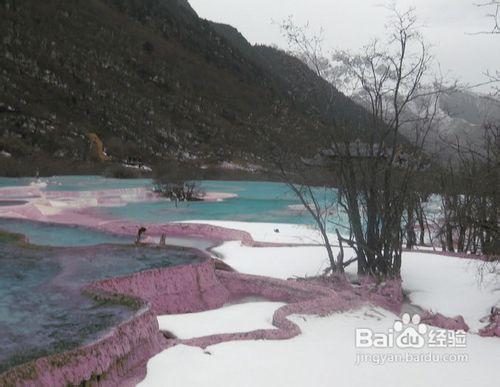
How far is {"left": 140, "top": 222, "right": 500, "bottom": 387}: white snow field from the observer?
452 cm

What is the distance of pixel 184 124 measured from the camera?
47.2 metres

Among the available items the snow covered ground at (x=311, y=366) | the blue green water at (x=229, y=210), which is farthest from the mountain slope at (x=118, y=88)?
the snow covered ground at (x=311, y=366)

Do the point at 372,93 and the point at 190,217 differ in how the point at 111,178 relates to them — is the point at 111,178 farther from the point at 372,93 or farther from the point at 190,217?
the point at 372,93

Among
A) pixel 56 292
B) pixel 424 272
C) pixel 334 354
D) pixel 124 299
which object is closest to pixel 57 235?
pixel 56 292

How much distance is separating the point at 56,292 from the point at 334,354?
2729mm

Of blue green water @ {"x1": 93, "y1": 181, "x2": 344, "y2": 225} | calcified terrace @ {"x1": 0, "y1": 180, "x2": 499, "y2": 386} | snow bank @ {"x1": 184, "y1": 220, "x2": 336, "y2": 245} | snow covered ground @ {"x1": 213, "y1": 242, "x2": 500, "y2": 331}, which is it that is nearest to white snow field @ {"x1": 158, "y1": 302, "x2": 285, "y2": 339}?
calcified terrace @ {"x1": 0, "y1": 180, "x2": 499, "y2": 386}

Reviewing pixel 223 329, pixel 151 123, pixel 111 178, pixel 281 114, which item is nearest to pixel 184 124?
pixel 151 123

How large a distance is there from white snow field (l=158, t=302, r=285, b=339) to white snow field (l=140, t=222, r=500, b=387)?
1 cm

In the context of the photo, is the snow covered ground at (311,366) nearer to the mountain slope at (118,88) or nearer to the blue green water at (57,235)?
the blue green water at (57,235)

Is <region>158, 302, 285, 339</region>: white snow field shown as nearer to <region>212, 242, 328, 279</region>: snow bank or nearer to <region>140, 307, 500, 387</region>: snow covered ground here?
<region>140, 307, 500, 387</region>: snow covered ground

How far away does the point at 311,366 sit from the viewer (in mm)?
4773

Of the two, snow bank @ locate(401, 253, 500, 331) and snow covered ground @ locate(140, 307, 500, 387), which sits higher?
snow bank @ locate(401, 253, 500, 331)

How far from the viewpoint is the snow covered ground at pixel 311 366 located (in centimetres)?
445

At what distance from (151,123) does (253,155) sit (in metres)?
7.42
